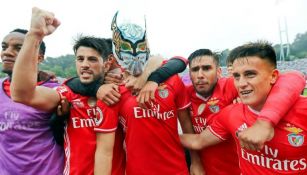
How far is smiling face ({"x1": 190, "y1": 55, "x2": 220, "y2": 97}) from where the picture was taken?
115 inches

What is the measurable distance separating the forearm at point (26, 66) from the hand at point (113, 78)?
724mm

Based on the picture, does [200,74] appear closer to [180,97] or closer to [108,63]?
[180,97]

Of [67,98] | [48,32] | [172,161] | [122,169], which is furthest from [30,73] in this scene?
[172,161]

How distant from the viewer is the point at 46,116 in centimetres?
269

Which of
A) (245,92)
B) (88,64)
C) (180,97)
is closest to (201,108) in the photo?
(180,97)

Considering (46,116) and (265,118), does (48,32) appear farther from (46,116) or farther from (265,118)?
(265,118)

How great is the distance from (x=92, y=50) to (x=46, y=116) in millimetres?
684

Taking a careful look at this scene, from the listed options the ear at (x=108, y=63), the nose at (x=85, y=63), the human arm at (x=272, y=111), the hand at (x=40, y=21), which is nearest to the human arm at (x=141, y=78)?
the ear at (x=108, y=63)

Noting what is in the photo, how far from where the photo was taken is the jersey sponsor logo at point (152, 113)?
2.65m

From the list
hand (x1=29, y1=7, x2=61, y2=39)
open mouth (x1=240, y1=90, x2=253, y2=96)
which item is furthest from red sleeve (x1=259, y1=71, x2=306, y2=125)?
hand (x1=29, y1=7, x2=61, y2=39)

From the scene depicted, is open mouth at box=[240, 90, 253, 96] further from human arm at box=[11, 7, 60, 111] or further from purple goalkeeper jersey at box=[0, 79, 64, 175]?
purple goalkeeper jersey at box=[0, 79, 64, 175]

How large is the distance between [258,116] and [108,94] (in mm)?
1111

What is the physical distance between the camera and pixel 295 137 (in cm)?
211

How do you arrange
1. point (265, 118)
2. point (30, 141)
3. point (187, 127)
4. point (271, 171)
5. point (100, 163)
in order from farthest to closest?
point (187, 127), point (30, 141), point (100, 163), point (271, 171), point (265, 118)
